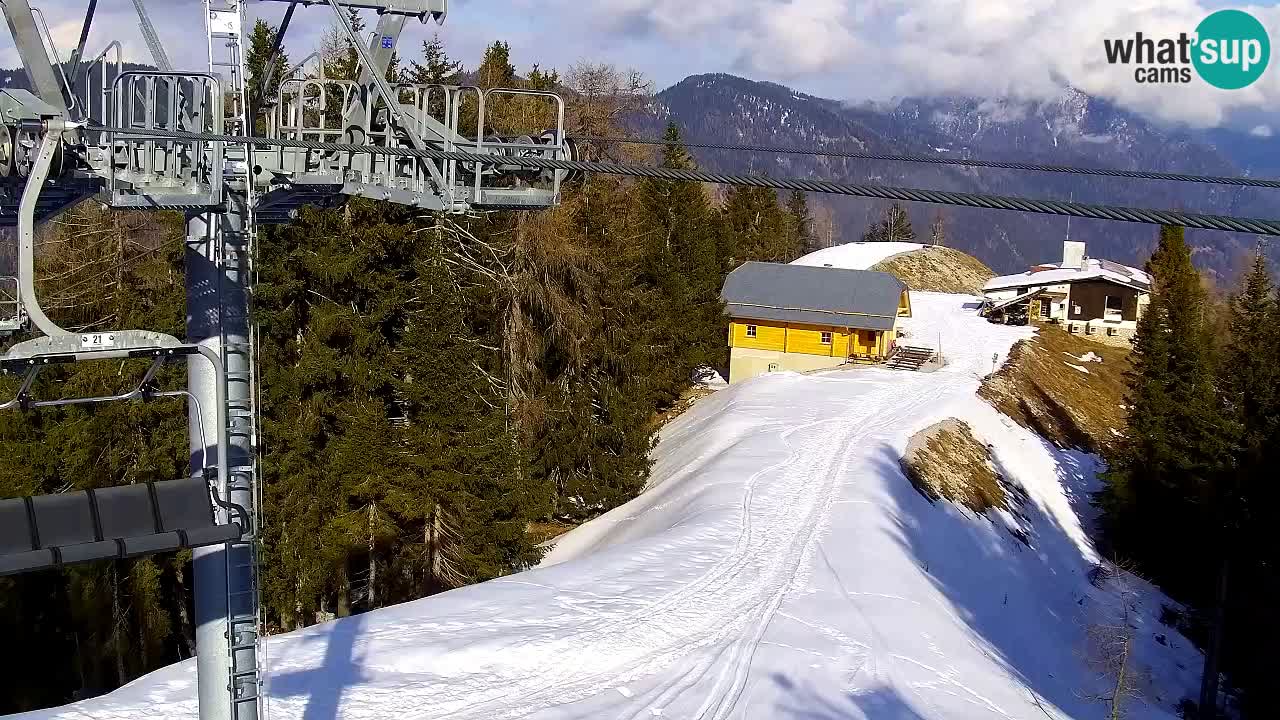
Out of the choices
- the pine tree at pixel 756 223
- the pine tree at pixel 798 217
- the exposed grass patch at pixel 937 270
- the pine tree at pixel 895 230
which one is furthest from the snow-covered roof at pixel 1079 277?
the pine tree at pixel 895 230

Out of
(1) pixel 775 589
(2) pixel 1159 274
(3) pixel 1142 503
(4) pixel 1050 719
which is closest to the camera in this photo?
(4) pixel 1050 719

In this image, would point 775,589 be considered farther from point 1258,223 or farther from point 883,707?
point 1258,223

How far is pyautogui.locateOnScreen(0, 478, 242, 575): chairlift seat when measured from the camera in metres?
6.53

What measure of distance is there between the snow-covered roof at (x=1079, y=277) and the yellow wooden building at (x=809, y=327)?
20.6m

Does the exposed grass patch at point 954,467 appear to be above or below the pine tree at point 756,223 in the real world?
below

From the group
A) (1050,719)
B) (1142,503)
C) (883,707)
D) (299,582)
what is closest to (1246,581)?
(1142,503)

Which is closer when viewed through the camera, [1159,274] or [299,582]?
[299,582]

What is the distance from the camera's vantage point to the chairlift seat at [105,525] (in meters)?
6.53

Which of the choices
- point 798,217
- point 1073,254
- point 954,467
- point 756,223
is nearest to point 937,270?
point 798,217

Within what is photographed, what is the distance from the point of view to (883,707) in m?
18.5

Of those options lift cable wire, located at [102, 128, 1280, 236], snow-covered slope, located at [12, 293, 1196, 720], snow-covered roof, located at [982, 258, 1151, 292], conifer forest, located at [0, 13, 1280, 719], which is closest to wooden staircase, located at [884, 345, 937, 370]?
snow-covered slope, located at [12, 293, 1196, 720]

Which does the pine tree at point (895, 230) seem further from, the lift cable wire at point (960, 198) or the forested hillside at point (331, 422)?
the lift cable wire at point (960, 198)

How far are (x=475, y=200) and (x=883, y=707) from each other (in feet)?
40.0

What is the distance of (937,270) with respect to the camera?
3868 inches
